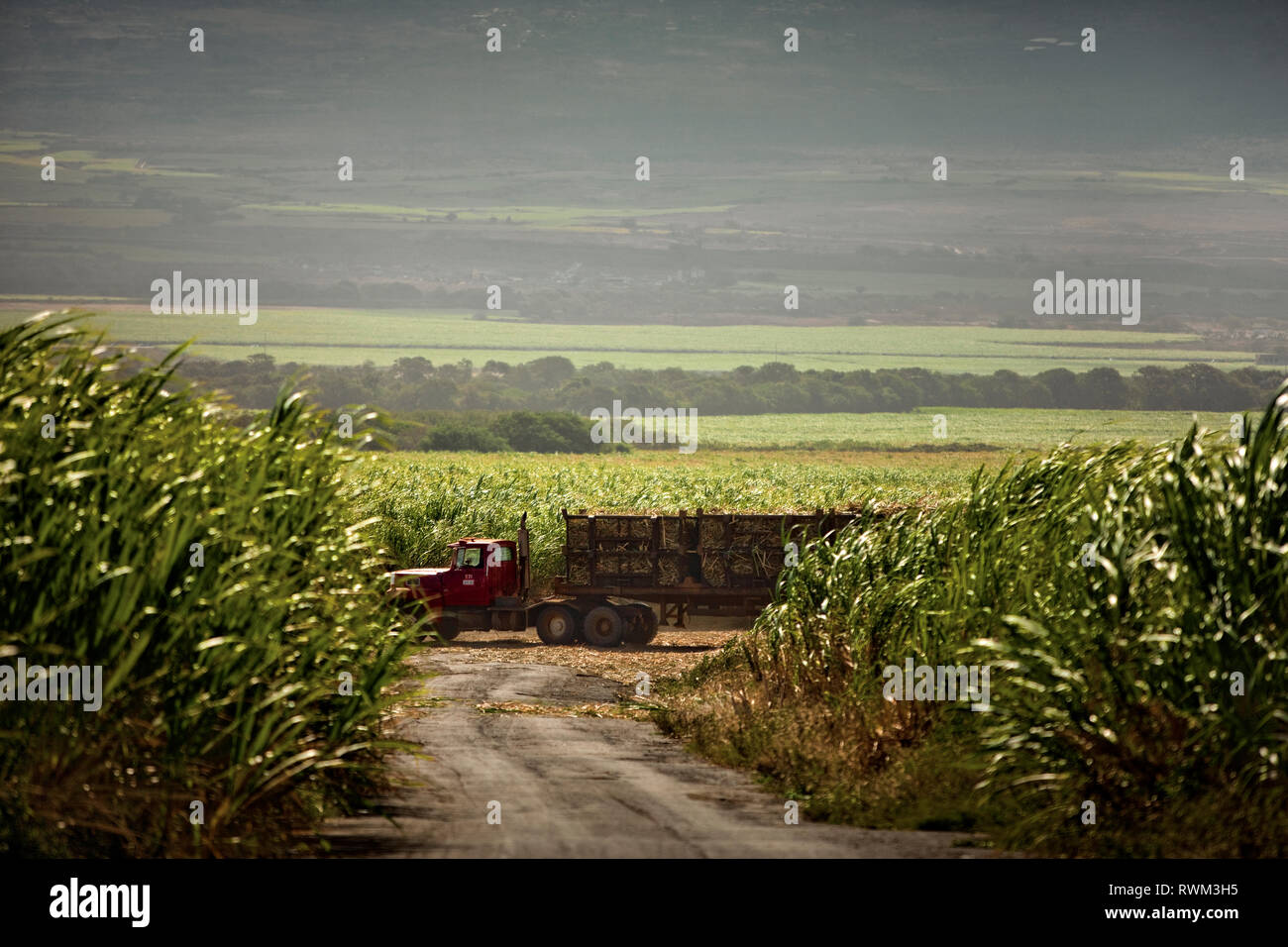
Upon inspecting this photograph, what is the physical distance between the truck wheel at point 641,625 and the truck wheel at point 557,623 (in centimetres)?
127

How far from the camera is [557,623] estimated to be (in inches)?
1168

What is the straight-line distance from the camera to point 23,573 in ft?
26.3

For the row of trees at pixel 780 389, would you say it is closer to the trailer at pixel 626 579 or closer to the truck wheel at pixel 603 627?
the trailer at pixel 626 579

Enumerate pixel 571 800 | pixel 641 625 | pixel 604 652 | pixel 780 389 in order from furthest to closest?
pixel 780 389 < pixel 641 625 < pixel 604 652 < pixel 571 800

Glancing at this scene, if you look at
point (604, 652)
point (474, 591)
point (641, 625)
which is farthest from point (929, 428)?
point (604, 652)

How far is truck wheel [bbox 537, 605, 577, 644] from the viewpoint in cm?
2961

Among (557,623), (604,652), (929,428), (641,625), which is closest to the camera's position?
(604,652)

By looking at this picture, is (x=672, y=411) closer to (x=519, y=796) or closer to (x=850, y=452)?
(x=850, y=452)

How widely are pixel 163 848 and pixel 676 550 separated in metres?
21.8

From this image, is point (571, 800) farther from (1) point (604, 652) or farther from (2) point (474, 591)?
(2) point (474, 591)

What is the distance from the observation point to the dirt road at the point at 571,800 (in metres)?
9.38

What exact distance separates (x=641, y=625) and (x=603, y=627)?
863 mm

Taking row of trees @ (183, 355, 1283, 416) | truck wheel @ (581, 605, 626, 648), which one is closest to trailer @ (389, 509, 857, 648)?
truck wheel @ (581, 605, 626, 648)

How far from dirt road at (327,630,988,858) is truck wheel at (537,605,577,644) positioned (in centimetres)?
957
